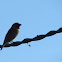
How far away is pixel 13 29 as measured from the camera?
6.71 meters

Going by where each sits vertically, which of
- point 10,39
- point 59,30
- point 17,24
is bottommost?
point 59,30

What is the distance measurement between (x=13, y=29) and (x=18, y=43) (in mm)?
2708

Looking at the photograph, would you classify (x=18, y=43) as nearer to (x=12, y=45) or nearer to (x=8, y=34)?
(x=12, y=45)

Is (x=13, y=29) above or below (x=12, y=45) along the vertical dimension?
above

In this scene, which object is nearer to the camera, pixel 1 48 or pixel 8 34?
pixel 1 48

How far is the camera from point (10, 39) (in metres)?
6.73

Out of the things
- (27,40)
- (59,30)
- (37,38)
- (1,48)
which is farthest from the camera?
(1,48)

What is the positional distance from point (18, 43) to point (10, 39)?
272cm

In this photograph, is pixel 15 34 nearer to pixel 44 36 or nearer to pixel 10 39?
pixel 10 39

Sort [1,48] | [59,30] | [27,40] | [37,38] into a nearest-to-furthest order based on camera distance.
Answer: [59,30] → [37,38] → [27,40] → [1,48]

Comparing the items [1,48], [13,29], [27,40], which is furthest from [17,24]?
[27,40]

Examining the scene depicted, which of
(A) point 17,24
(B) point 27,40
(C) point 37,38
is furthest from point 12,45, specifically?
(A) point 17,24

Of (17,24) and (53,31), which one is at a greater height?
(17,24)

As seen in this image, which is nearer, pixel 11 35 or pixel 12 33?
pixel 12 33
